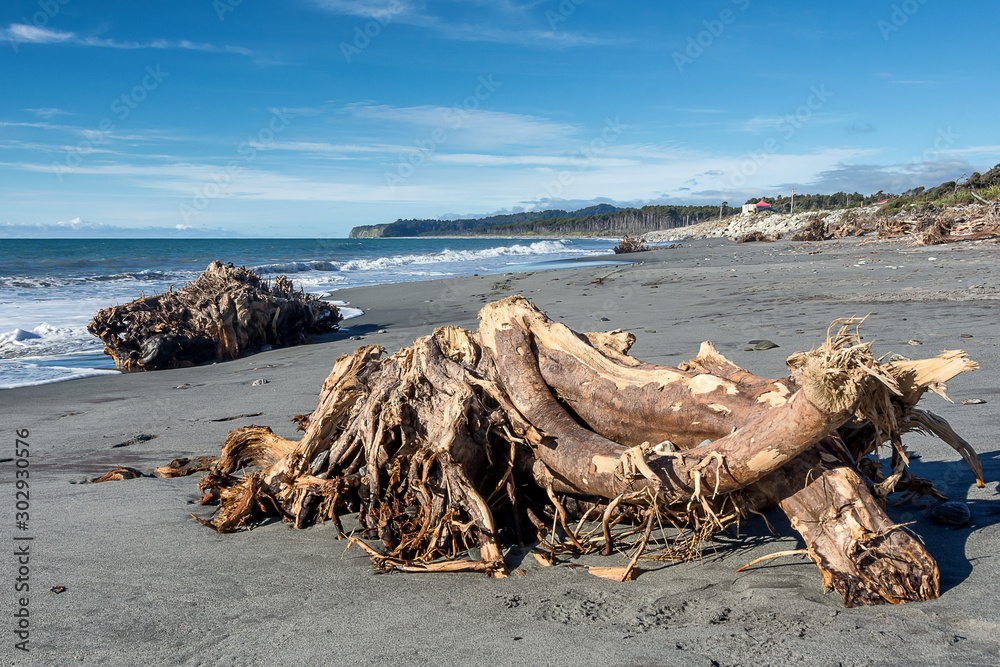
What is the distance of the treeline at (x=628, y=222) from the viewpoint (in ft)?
325

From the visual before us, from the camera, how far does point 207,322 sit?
8.59 meters

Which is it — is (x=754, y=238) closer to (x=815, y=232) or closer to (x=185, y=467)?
(x=815, y=232)

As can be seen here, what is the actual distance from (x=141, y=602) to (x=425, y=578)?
1.07 meters

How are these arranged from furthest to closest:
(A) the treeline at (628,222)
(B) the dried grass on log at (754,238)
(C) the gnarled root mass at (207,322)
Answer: (A) the treeline at (628,222), (B) the dried grass on log at (754,238), (C) the gnarled root mass at (207,322)

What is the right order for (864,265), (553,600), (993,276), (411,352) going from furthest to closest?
1. (864,265)
2. (993,276)
3. (411,352)
4. (553,600)

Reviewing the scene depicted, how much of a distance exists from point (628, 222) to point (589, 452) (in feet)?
355

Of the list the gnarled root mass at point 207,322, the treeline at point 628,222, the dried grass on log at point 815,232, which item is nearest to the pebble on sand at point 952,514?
the gnarled root mass at point 207,322

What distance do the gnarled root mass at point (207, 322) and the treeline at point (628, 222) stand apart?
8667 cm

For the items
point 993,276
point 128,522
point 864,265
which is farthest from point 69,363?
point 864,265

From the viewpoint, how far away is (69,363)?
827 cm

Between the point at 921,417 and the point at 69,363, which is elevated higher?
the point at 921,417

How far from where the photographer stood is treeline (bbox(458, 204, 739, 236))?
98938mm

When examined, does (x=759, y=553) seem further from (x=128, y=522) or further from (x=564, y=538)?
(x=128, y=522)

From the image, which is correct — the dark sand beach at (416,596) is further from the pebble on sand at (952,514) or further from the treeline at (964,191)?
the treeline at (964,191)
